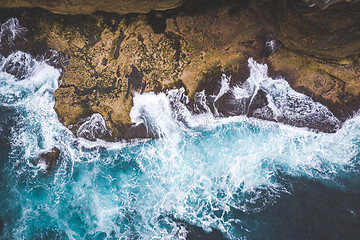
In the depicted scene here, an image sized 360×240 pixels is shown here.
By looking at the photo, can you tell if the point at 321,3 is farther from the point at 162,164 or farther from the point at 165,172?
the point at 165,172

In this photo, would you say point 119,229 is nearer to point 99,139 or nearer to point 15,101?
point 99,139

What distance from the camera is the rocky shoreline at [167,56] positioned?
30.4ft

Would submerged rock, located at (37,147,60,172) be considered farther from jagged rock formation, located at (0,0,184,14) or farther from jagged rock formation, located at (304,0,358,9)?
jagged rock formation, located at (304,0,358,9)

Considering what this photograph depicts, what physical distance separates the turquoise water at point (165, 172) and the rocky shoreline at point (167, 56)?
0.52m

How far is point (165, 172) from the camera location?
9.62 m

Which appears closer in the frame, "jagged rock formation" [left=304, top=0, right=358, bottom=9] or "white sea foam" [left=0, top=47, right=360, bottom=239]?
"jagged rock formation" [left=304, top=0, right=358, bottom=9]

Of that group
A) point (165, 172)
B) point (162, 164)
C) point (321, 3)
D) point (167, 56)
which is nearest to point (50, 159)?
point (162, 164)

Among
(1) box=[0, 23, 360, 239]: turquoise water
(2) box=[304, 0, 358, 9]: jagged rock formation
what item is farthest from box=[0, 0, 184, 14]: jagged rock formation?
(2) box=[304, 0, 358, 9]: jagged rock formation

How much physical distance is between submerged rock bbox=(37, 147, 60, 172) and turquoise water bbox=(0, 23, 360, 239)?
0.69ft

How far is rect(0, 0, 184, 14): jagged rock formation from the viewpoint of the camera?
813cm

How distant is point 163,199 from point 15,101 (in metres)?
7.44

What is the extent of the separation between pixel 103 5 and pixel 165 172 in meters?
6.81

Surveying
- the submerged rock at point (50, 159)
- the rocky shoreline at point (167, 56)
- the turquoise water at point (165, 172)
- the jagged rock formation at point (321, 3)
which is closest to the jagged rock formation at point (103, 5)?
the rocky shoreline at point (167, 56)

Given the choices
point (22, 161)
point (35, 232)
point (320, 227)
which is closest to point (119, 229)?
point (35, 232)
